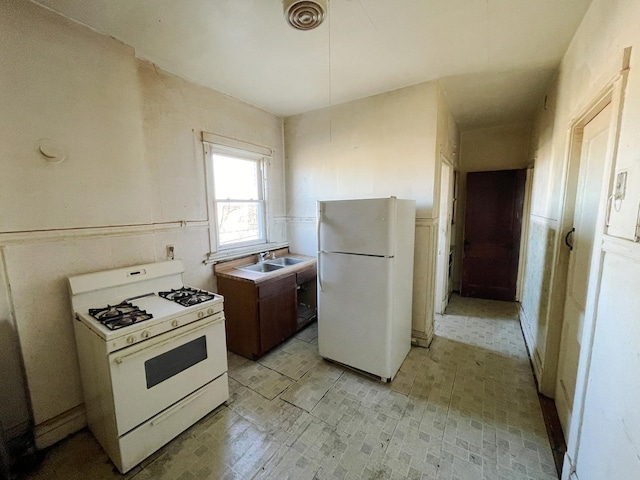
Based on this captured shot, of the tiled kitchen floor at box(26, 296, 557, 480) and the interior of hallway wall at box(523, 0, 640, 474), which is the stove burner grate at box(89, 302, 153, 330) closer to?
the tiled kitchen floor at box(26, 296, 557, 480)

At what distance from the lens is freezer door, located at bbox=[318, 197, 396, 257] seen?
1.97 m

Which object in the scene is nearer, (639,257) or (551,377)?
(639,257)

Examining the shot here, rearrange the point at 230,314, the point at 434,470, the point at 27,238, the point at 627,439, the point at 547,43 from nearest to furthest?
1. the point at 627,439
2. the point at 434,470
3. the point at 27,238
4. the point at 547,43
5. the point at 230,314

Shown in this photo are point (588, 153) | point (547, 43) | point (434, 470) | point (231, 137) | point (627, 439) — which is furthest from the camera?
point (231, 137)

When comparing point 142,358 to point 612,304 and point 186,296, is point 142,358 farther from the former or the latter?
point 612,304

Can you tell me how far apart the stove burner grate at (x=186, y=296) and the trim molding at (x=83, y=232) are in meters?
0.54

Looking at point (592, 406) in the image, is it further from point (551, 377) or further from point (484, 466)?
point (551, 377)

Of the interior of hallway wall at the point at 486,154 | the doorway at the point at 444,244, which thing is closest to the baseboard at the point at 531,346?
the doorway at the point at 444,244

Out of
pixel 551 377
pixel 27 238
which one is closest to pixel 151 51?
pixel 27 238

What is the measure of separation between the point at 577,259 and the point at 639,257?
1018mm

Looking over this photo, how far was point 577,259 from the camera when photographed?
1696 mm

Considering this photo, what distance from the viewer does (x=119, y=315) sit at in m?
1.59

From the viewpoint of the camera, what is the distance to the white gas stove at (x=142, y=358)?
1.42 metres

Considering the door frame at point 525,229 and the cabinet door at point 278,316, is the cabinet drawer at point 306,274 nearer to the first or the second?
the cabinet door at point 278,316
